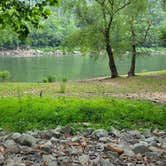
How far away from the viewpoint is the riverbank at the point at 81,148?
6.80m

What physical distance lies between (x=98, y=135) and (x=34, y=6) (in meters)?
3.76

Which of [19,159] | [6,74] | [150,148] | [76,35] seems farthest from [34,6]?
[6,74]

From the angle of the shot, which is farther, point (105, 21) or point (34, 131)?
point (105, 21)

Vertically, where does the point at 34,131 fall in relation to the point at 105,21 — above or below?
below

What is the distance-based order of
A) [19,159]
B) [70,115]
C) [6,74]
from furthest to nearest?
[6,74] < [70,115] < [19,159]

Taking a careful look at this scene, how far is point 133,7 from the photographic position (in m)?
33.7

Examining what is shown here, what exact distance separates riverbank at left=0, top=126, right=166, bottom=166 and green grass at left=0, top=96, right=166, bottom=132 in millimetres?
972

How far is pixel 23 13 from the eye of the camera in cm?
609

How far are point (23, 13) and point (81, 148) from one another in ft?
9.80

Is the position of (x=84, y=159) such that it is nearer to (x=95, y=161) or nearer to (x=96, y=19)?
(x=95, y=161)

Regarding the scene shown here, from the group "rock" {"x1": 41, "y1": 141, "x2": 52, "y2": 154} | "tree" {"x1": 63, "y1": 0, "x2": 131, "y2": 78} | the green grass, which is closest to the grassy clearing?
the green grass

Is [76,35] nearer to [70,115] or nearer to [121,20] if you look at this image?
[121,20]

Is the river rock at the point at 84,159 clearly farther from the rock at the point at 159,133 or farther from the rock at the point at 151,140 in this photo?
the rock at the point at 159,133

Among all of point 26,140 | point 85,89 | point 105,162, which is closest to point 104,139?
point 105,162
